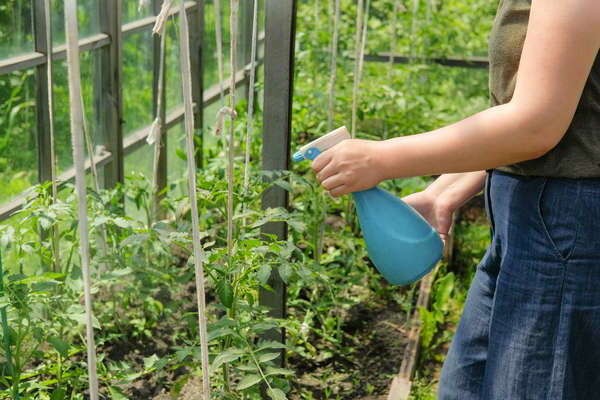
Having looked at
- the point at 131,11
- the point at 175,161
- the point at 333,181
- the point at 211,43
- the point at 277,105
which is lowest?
the point at 175,161

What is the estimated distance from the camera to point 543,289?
168cm

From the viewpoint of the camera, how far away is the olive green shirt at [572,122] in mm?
1635

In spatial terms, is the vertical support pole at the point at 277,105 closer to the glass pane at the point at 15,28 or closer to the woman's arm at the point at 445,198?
the woman's arm at the point at 445,198

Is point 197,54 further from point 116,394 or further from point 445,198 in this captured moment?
point 445,198

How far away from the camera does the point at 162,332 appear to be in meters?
3.02

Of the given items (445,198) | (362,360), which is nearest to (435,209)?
(445,198)

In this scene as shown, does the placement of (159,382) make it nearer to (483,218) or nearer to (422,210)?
(422,210)

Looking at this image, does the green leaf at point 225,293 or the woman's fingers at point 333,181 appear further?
the green leaf at point 225,293

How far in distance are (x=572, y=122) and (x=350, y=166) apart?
0.40 metres

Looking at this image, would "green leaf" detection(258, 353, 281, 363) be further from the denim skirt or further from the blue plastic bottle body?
the denim skirt

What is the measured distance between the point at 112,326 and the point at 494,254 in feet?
4.81

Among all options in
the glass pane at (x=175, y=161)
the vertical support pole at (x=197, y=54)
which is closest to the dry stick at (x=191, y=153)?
the glass pane at (x=175, y=161)

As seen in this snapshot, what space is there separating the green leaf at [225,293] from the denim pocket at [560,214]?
728 millimetres

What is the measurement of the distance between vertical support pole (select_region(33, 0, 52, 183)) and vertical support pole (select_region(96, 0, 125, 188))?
415 mm
